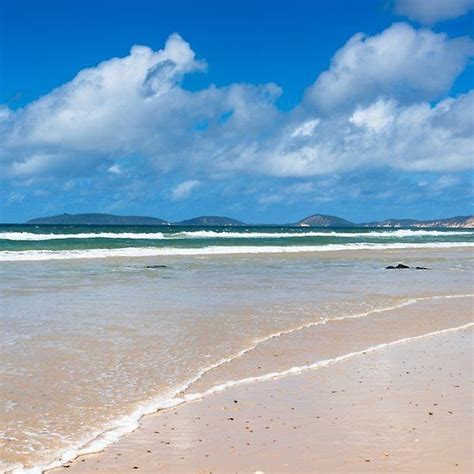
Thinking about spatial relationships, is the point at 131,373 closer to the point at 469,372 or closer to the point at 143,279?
the point at 469,372

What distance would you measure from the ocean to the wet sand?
14.6 inches

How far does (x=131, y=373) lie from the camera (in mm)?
6660

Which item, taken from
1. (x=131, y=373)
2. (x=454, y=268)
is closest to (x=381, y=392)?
(x=131, y=373)

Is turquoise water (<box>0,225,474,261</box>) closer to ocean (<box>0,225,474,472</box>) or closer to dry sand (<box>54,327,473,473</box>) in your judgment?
ocean (<box>0,225,474,472</box>)

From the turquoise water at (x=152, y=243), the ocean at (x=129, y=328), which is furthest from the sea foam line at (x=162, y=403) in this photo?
the turquoise water at (x=152, y=243)

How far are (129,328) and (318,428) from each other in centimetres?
507

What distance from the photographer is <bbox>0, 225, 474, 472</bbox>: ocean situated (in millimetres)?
5094

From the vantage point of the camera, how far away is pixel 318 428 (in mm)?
4848

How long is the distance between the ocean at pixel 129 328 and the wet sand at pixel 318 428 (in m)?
Answer: 0.37

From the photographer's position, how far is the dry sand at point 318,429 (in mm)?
4176

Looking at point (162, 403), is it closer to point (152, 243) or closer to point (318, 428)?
point (318, 428)

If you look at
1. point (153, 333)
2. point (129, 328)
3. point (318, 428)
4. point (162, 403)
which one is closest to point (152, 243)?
point (129, 328)

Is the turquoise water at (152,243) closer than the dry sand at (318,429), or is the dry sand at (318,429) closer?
the dry sand at (318,429)

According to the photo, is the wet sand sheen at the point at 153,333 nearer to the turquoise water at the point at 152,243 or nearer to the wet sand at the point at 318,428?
the wet sand at the point at 318,428
